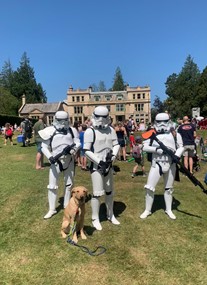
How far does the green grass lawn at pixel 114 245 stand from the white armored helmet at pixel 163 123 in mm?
1758

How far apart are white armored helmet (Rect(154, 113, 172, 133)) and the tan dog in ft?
6.41

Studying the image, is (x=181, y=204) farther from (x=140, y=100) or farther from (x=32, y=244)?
(x=140, y=100)

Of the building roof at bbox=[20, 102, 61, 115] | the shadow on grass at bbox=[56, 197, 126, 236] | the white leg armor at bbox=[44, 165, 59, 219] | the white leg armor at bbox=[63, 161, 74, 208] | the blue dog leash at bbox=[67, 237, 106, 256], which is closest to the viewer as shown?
the blue dog leash at bbox=[67, 237, 106, 256]

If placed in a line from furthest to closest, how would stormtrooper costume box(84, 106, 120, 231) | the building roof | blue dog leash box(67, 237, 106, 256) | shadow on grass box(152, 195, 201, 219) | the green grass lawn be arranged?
the building roof → shadow on grass box(152, 195, 201, 219) → stormtrooper costume box(84, 106, 120, 231) → blue dog leash box(67, 237, 106, 256) → the green grass lawn

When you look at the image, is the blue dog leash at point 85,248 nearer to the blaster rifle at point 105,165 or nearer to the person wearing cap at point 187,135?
the blaster rifle at point 105,165

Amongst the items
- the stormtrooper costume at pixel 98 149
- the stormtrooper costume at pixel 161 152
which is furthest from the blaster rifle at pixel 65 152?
the stormtrooper costume at pixel 161 152

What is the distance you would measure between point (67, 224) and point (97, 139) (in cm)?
154

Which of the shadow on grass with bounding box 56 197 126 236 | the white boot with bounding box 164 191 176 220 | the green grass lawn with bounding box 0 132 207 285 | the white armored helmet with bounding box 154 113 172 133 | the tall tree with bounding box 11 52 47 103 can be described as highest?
the tall tree with bounding box 11 52 47 103

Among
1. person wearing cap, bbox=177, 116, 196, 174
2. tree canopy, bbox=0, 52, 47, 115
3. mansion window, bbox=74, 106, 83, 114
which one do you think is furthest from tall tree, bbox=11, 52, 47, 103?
person wearing cap, bbox=177, 116, 196, 174

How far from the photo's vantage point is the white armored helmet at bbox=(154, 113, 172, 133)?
5.57 m

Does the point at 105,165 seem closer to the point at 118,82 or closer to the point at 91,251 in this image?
the point at 91,251

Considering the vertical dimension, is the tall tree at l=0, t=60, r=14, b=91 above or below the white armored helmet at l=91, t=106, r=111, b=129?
above

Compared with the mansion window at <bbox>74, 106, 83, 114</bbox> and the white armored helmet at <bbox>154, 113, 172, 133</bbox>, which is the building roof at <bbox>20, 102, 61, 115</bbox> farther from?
the white armored helmet at <bbox>154, 113, 172, 133</bbox>

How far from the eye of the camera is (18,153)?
583 inches
